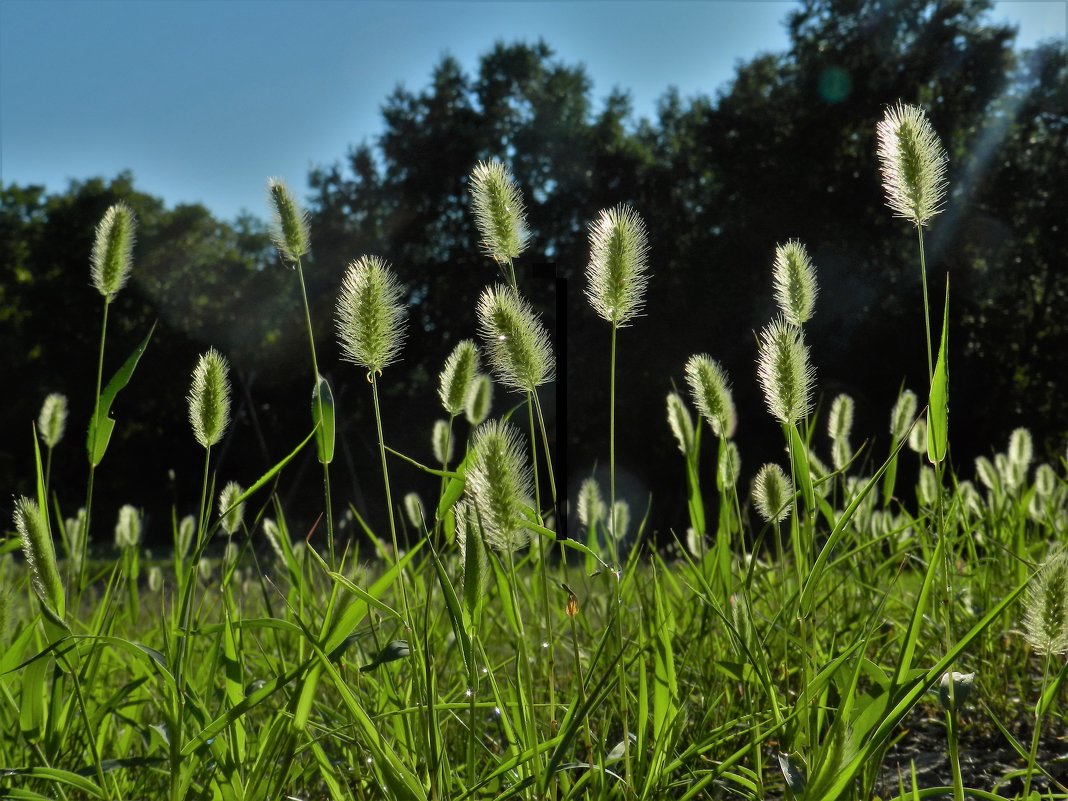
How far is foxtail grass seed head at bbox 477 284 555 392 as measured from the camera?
1149 mm

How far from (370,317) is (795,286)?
2.03 feet

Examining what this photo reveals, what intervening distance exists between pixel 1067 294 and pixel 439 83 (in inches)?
572

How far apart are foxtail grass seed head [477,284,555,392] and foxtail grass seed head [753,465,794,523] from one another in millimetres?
519

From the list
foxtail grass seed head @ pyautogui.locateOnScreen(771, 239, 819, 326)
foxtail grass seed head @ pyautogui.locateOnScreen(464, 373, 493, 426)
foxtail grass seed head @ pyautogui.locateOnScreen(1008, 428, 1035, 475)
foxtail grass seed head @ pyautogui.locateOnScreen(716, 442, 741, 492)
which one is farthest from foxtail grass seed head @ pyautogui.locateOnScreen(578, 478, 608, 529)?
foxtail grass seed head @ pyautogui.locateOnScreen(1008, 428, 1035, 475)

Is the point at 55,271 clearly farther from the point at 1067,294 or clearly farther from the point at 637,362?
the point at 1067,294

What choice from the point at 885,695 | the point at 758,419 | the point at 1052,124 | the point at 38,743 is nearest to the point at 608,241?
the point at 885,695

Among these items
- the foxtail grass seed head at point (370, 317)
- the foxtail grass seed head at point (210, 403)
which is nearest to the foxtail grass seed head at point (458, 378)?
the foxtail grass seed head at point (370, 317)

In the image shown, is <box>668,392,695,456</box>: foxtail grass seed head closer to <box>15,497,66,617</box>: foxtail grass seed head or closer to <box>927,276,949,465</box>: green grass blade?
<box>927,276,949,465</box>: green grass blade

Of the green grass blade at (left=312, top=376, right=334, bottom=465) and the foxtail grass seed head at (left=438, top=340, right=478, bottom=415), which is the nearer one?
the green grass blade at (left=312, top=376, right=334, bottom=465)

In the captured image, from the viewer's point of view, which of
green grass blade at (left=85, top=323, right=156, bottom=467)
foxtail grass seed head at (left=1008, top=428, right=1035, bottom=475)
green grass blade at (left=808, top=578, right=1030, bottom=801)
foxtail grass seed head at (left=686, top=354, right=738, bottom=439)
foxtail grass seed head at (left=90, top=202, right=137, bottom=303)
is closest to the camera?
green grass blade at (left=808, top=578, right=1030, bottom=801)

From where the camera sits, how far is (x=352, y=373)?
892 inches

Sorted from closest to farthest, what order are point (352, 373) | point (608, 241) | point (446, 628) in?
point (608, 241) < point (446, 628) < point (352, 373)

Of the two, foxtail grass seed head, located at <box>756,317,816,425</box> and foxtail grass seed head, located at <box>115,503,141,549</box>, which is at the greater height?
foxtail grass seed head, located at <box>756,317,816,425</box>

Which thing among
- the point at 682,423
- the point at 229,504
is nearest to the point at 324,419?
the point at 229,504
